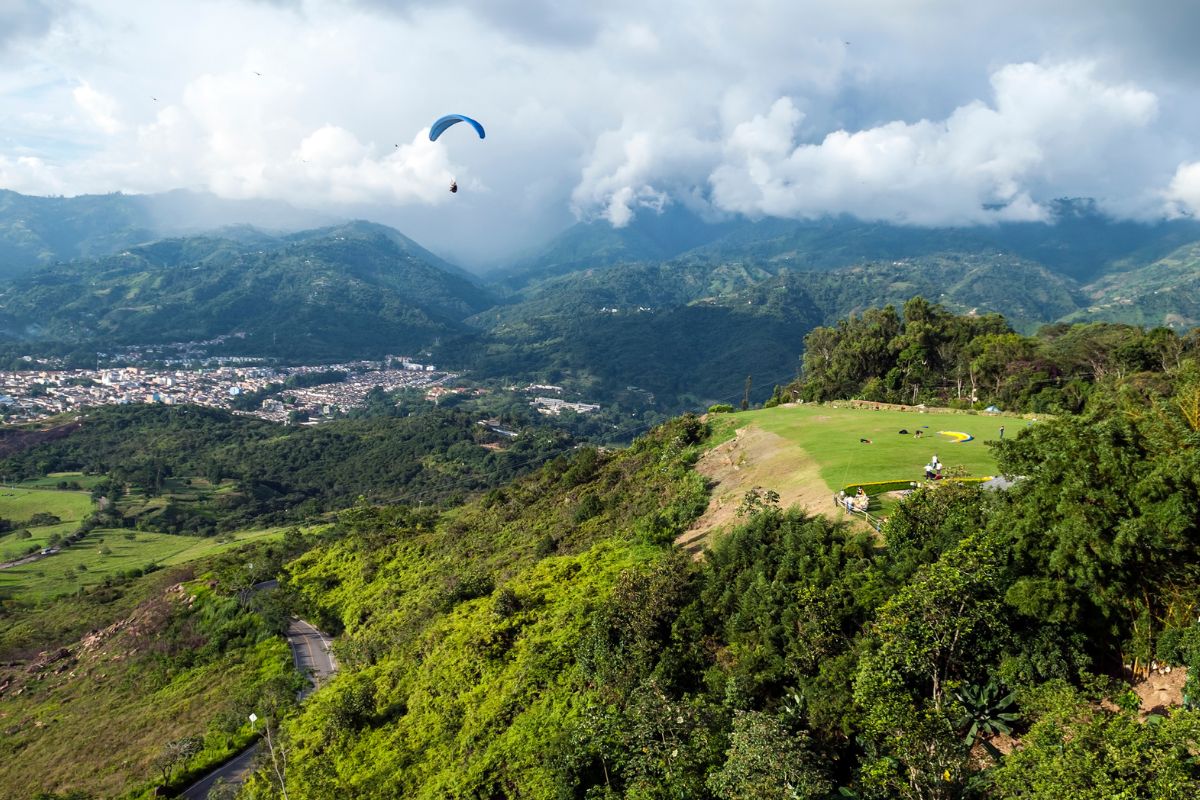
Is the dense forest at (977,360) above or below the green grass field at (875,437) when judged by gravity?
above

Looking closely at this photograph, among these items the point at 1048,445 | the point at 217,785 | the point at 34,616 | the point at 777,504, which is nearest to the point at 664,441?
the point at 777,504

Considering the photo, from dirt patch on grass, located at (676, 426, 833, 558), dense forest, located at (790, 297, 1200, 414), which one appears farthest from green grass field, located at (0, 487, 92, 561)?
dense forest, located at (790, 297, 1200, 414)

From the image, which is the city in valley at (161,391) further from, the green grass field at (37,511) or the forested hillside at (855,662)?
the forested hillside at (855,662)

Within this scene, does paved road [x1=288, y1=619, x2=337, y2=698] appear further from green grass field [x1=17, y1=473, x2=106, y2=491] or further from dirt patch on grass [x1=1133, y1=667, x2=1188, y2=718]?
green grass field [x1=17, y1=473, x2=106, y2=491]

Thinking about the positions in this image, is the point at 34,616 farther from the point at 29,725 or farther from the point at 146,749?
the point at 146,749

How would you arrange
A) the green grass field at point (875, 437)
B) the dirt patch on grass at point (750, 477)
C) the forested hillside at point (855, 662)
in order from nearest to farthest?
1. the forested hillside at point (855, 662)
2. the dirt patch on grass at point (750, 477)
3. the green grass field at point (875, 437)

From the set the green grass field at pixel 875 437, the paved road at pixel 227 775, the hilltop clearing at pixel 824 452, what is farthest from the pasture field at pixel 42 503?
the green grass field at pixel 875 437
